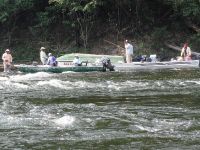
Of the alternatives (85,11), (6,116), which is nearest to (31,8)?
(85,11)

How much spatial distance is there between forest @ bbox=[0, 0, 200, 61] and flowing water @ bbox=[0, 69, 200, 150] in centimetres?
2002

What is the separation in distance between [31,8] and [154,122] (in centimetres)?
3405

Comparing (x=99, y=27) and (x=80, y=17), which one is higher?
(x=80, y=17)

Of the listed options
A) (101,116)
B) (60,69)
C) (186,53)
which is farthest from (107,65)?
(101,116)

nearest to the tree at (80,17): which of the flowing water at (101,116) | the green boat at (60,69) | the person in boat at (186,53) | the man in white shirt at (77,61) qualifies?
the person in boat at (186,53)

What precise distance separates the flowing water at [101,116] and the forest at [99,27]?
65.7ft

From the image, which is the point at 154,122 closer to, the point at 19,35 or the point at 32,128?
the point at 32,128

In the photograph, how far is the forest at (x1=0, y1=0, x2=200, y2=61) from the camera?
42.5 metres

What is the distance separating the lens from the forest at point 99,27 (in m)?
42.5

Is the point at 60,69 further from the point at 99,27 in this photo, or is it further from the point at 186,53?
the point at 99,27

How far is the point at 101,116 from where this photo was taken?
45.9 ft

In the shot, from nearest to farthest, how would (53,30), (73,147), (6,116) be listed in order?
(73,147) < (6,116) < (53,30)

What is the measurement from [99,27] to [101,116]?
3225cm

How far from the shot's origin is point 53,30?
46406mm
